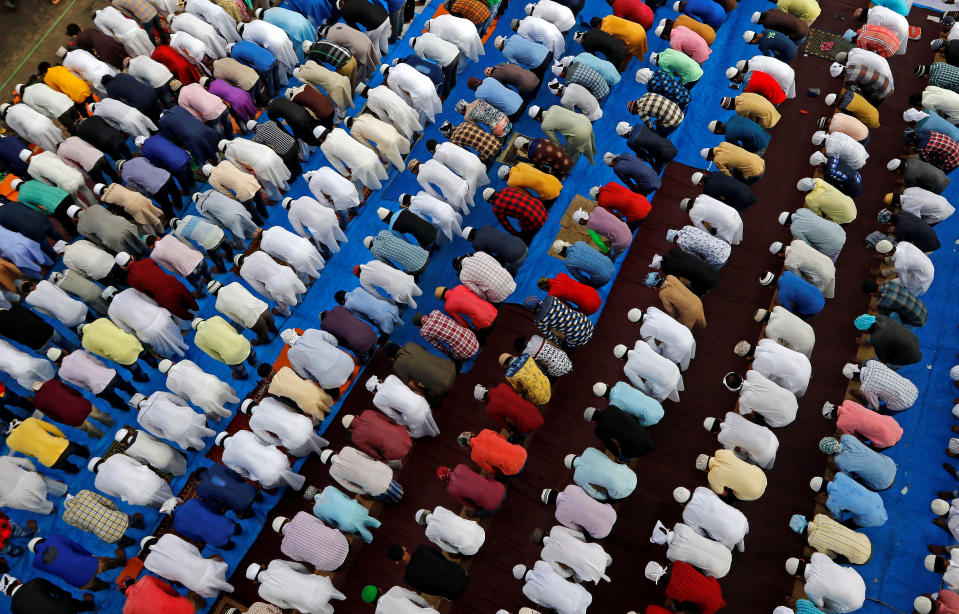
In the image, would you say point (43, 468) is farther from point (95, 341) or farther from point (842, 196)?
point (842, 196)

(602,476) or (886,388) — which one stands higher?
(886,388)

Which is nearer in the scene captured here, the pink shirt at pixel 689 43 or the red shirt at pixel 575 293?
the red shirt at pixel 575 293

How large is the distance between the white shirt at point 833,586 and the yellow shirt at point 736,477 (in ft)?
3.56

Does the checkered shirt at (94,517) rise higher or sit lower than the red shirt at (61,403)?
lower

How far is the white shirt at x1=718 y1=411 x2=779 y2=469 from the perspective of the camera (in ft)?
32.0

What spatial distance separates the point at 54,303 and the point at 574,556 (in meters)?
7.95

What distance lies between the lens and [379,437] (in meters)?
9.70

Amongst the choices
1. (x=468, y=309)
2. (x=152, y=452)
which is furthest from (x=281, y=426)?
(x=468, y=309)

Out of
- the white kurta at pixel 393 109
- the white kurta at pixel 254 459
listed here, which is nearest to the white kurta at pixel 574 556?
the white kurta at pixel 254 459

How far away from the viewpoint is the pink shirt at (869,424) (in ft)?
32.6

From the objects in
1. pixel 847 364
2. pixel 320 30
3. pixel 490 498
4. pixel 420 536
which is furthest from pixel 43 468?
pixel 847 364

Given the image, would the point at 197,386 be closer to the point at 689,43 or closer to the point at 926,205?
the point at 689,43

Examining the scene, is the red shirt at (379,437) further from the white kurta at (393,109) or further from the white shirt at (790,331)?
the white shirt at (790,331)

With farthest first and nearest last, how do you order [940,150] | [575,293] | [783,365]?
[940,150] < [575,293] < [783,365]
